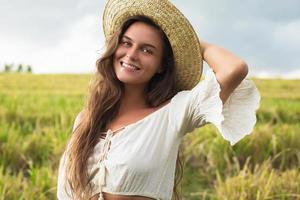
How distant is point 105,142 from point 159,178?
0.26 m

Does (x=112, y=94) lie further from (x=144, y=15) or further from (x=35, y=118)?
(x=35, y=118)

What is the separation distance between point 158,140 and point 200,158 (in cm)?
294

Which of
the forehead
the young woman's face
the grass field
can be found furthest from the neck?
the grass field

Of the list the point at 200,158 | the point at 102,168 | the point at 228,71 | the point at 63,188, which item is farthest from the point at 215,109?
the point at 200,158

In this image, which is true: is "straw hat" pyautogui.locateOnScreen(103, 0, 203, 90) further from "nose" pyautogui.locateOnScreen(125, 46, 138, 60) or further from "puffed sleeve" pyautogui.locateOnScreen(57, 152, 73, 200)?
"puffed sleeve" pyautogui.locateOnScreen(57, 152, 73, 200)

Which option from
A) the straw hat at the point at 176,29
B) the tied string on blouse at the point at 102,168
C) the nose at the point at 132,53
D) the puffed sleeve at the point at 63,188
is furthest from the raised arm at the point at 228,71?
the puffed sleeve at the point at 63,188

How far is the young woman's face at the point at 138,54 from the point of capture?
2.24m

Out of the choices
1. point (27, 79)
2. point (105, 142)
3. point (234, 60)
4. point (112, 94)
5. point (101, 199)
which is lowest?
point (27, 79)

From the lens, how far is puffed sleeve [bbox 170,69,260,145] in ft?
6.83

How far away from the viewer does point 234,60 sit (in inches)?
84.6

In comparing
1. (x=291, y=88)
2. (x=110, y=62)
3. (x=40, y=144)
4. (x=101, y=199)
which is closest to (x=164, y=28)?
(x=110, y=62)

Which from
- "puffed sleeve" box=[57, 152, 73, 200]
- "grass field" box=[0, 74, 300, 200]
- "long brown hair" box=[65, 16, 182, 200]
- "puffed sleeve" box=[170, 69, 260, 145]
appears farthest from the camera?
"grass field" box=[0, 74, 300, 200]

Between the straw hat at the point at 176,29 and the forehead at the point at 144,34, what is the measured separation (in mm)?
35

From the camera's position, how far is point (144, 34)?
226 centimetres
